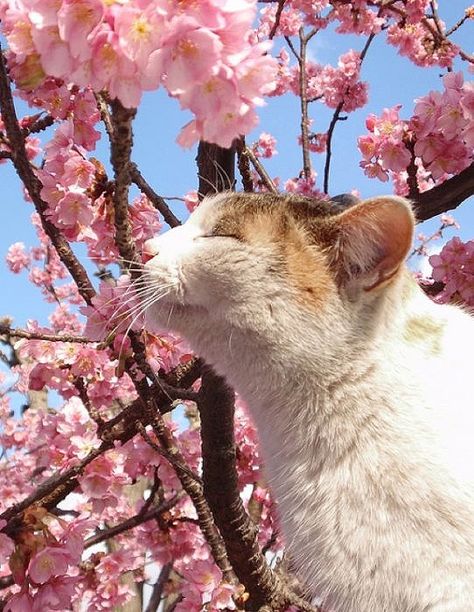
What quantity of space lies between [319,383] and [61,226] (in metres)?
1.15

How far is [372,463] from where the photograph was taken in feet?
5.16

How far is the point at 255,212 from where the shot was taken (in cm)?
181

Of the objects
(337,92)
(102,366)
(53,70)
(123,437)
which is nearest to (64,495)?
(123,437)

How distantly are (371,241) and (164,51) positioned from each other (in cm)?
63

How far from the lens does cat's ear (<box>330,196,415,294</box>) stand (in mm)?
1453

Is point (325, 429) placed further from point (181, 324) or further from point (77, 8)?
point (77, 8)

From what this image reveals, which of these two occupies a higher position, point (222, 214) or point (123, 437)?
point (222, 214)

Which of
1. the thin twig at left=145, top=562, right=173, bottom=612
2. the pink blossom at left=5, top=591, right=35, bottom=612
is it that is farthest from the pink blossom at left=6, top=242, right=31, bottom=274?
the pink blossom at left=5, top=591, right=35, bottom=612

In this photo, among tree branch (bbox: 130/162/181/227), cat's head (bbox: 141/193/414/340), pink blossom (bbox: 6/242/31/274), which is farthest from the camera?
pink blossom (bbox: 6/242/31/274)

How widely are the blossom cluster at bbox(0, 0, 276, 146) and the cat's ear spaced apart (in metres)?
0.37

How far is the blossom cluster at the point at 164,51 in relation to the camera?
4.01 feet

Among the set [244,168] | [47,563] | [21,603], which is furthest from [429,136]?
[21,603]

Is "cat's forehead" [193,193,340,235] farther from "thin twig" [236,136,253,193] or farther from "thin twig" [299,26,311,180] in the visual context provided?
"thin twig" [299,26,311,180]

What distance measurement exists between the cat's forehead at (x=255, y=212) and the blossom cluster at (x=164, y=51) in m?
0.43
